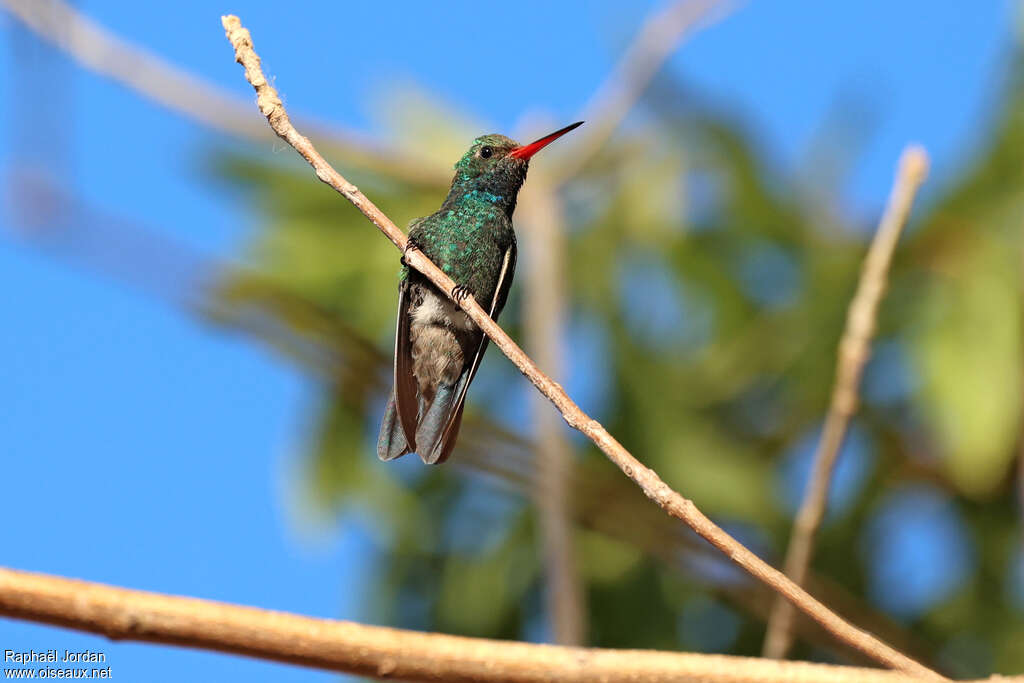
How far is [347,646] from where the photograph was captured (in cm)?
131

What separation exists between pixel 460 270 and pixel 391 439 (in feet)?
3.19

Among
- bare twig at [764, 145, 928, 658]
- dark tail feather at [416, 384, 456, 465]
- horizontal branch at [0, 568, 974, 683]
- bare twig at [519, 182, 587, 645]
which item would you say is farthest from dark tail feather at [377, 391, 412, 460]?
horizontal branch at [0, 568, 974, 683]

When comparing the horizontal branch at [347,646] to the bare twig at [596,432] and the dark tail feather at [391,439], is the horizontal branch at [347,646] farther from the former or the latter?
the dark tail feather at [391,439]

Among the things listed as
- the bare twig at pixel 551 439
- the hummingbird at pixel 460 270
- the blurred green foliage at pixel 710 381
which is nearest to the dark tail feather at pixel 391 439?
the hummingbird at pixel 460 270

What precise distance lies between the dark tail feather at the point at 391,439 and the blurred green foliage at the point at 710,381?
6.88 ft

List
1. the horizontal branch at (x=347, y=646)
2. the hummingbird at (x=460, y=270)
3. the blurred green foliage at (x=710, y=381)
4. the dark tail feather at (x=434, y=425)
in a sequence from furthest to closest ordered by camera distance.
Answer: the blurred green foliage at (x=710, y=381) < the hummingbird at (x=460, y=270) < the dark tail feather at (x=434, y=425) < the horizontal branch at (x=347, y=646)

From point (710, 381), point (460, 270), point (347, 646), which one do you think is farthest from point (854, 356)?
point (710, 381)

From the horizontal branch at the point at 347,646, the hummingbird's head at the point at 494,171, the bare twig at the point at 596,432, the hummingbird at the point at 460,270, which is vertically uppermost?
the hummingbird's head at the point at 494,171

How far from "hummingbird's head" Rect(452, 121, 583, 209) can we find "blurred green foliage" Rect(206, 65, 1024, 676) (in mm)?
1135

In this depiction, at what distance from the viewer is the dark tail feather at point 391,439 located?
242 cm

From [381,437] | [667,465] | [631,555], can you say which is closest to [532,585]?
[631,555]

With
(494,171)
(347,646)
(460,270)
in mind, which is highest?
(494,171)

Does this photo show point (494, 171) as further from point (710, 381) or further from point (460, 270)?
point (710, 381)

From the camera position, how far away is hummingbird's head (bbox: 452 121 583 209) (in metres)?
3.50
